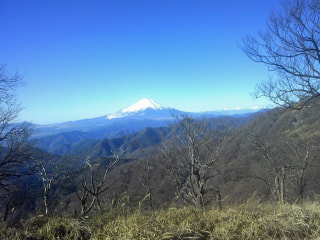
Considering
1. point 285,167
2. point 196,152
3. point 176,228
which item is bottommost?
point 285,167

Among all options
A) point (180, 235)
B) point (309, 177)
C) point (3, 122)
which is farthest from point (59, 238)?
point (309, 177)

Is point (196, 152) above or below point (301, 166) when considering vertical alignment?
above

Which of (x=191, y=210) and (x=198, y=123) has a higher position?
(x=198, y=123)

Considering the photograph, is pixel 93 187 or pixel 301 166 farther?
pixel 301 166

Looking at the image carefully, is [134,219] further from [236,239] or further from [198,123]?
[198,123]

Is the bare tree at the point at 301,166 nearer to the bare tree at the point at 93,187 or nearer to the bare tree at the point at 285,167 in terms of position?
the bare tree at the point at 285,167

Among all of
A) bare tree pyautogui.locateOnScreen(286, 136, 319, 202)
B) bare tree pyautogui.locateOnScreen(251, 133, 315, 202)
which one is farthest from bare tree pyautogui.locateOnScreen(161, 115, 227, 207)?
bare tree pyautogui.locateOnScreen(286, 136, 319, 202)

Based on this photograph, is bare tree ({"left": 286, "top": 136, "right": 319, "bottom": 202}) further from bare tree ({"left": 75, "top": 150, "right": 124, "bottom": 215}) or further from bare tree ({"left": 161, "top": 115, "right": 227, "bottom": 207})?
bare tree ({"left": 75, "top": 150, "right": 124, "bottom": 215})

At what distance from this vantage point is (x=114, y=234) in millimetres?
2305

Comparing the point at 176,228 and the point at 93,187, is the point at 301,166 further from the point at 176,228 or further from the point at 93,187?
the point at 176,228

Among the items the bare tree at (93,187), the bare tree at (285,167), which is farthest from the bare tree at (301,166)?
the bare tree at (93,187)

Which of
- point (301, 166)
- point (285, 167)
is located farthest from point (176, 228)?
point (301, 166)

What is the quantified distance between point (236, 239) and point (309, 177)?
2153cm

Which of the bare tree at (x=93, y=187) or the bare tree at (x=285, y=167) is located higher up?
the bare tree at (x=93, y=187)
